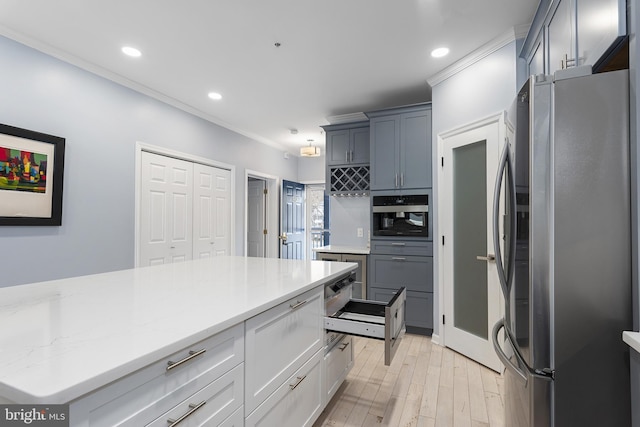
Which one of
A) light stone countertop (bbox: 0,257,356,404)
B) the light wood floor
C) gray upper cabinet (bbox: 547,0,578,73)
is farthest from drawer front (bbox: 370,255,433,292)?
gray upper cabinet (bbox: 547,0,578,73)

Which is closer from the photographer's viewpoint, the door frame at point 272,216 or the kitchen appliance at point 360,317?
the kitchen appliance at point 360,317

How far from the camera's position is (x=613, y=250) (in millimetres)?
1079

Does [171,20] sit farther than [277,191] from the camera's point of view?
No

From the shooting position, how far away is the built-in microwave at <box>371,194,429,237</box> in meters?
3.44

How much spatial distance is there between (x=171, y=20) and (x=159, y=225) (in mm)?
2199

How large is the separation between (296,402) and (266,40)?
99.8 inches

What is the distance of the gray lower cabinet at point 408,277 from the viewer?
334 cm

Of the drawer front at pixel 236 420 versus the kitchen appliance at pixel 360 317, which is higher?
the kitchen appliance at pixel 360 317

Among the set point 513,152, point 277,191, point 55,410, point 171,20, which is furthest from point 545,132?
point 277,191

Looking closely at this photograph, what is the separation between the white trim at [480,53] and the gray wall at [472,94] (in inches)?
1.1

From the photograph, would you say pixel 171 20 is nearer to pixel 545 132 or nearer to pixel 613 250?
pixel 545 132

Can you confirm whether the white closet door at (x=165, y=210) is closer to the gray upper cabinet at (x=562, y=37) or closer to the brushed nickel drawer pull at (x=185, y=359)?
the brushed nickel drawer pull at (x=185, y=359)

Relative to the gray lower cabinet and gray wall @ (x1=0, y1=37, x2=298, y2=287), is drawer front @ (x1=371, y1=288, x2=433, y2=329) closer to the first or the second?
the gray lower cabinet

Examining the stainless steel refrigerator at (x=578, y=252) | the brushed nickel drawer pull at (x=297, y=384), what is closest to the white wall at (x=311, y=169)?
the brushed nickel drawer pull at (x=297, y=384)
